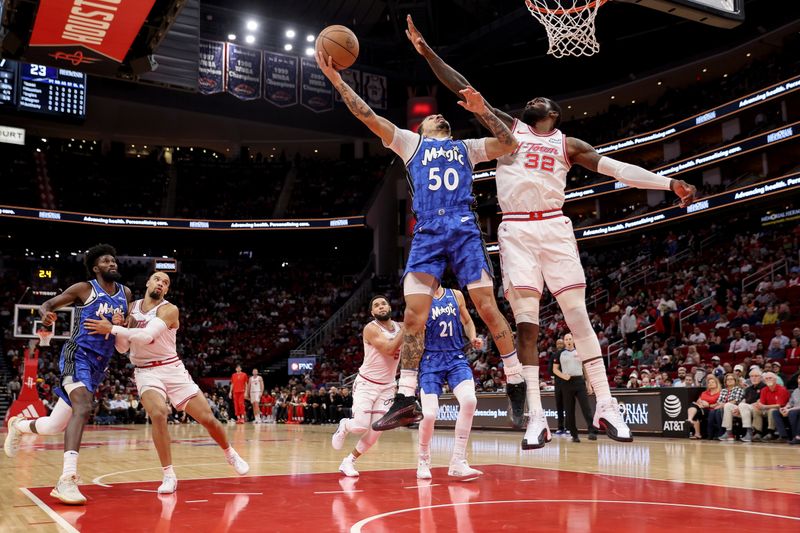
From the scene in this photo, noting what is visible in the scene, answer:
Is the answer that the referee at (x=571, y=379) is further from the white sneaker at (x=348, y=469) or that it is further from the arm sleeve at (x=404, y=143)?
the arm sleeve at (x=404, y=143)

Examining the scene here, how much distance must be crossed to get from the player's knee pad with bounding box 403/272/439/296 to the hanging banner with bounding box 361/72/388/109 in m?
29.5

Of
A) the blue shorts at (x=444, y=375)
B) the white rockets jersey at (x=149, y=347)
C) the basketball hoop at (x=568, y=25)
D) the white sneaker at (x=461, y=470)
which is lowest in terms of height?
the white sneaker at (x=461, y=470)

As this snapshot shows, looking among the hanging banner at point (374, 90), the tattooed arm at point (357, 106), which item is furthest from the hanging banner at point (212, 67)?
the tattooed arm at point (357, 106)

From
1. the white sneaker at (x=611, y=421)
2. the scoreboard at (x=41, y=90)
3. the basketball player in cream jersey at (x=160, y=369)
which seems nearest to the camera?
the white sneaker at (x=611, y=421)

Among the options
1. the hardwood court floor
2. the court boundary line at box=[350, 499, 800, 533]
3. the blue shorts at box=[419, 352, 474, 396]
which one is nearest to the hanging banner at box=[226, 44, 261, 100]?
the hardwood court floor

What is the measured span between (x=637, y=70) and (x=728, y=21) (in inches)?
1073

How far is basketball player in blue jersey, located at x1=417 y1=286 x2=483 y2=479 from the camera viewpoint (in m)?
7.33

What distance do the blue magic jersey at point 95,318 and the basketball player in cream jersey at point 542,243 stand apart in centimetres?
368

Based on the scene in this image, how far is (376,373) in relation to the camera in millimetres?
8539

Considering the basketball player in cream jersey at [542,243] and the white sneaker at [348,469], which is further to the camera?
the white sneaker at [348,469]

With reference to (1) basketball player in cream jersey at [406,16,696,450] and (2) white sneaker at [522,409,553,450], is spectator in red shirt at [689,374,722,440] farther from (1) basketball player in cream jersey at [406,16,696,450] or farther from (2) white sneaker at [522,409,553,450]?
(2) white sneaker at [522,409,553,450]

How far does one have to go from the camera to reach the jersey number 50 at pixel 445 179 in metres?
5.62

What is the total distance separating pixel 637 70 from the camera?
110ft

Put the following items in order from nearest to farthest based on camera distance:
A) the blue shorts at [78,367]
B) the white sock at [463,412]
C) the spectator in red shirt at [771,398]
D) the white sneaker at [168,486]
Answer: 1. the white sneaker at [168,486]
2. the blue shorts at [78,367]
3. the white sock at [463,412]
4. the spectator in red shirt at [771,398]
